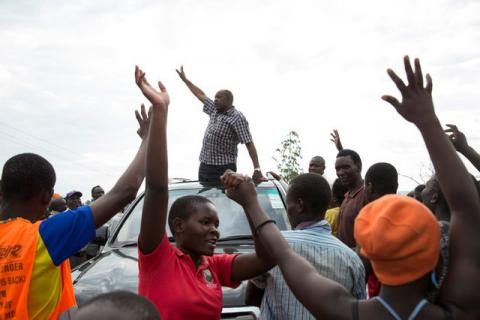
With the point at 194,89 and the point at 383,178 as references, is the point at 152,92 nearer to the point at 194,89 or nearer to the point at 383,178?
the point at 383,178

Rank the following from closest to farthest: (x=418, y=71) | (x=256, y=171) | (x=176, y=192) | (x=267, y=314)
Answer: (x=418, y=71), (x=267, y=314), (x=176, y=192), (x=256, y=171)

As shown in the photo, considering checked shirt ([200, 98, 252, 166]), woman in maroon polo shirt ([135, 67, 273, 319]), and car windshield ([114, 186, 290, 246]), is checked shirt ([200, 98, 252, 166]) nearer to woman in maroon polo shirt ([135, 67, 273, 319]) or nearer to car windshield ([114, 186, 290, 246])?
car windshield ([114, 186, 290, 246])

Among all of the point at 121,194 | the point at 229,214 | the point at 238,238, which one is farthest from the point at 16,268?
the point at 229,214

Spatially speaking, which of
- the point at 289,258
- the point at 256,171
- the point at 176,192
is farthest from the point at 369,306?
the point at 256,171

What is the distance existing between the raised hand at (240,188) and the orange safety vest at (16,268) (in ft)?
2.62

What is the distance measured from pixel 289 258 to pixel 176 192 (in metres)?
3.62

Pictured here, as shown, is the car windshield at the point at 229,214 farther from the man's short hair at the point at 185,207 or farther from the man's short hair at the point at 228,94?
the man's short hair at the point at 185,207

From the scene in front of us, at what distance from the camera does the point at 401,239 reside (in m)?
1.73

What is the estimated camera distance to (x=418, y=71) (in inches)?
75.2

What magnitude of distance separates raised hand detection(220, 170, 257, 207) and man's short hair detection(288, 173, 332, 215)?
0.50 meters

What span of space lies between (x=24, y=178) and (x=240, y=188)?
917mm

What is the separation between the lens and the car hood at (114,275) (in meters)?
3.96

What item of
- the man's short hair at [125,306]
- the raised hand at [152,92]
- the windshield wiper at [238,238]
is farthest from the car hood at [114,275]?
the man's short hair at [125,306]

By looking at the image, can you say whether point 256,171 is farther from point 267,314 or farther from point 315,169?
point 267,314
